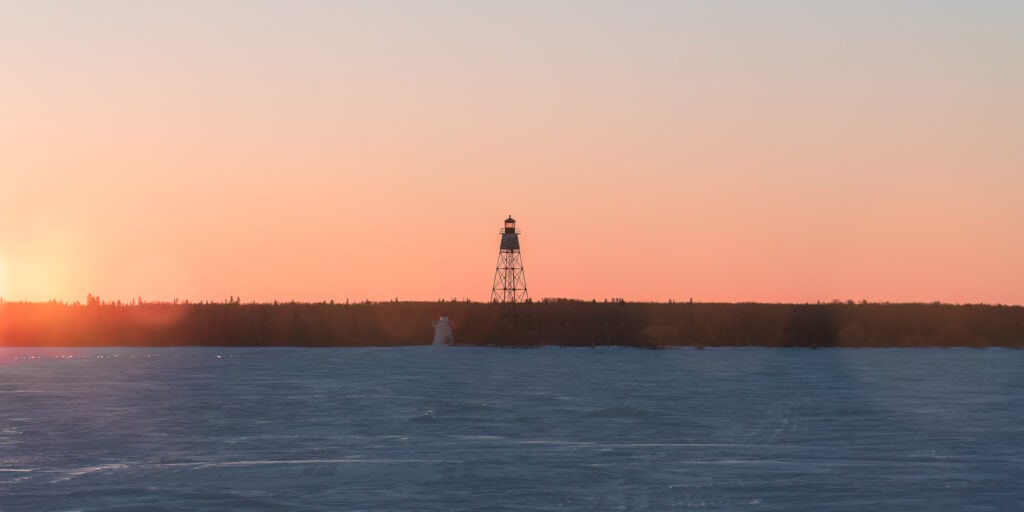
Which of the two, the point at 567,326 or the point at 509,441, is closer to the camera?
the point at 509,441

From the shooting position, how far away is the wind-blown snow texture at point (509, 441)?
59.7ft

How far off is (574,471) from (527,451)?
8.33ft

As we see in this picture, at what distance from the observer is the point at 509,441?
24.6 m

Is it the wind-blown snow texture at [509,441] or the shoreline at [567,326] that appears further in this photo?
the shoreline at [567,326]

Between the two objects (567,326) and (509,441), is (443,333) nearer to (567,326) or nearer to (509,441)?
(567,326)

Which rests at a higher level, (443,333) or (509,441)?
(443,333)

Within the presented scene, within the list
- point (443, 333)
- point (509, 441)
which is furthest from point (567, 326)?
point (509, 441)

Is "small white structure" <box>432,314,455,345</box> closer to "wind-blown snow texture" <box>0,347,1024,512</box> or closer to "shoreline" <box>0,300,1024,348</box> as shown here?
"shoreline" <box>0,300,1024,348</box>

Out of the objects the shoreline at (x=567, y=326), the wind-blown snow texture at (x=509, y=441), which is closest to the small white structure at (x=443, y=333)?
the shoreline at (x=567, y=326)

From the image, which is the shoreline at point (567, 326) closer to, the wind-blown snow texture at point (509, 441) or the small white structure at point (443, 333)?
the small white structure at point (443, 333)

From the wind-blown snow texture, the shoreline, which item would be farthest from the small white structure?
the wind-blown snow texture

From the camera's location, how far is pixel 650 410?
3152cm

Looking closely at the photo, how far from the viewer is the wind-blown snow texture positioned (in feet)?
59.7

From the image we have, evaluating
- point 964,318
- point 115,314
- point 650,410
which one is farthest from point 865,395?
point 115,314
